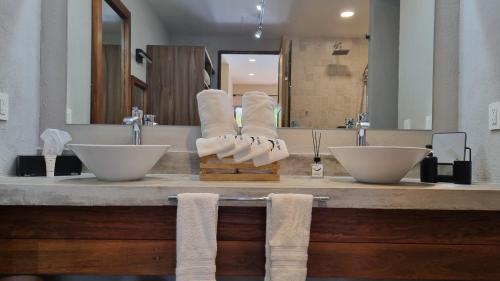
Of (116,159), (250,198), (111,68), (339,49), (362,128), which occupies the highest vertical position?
(339,49)

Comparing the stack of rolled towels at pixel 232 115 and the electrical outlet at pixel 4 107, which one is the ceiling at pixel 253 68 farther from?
the electrical outlet at pixel 4 107

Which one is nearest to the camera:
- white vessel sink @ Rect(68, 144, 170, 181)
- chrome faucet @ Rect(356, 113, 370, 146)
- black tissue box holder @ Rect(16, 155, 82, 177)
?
white vessel sink @ Rect(68, 144, 170, 181)

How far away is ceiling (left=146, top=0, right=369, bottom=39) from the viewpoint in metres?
1.65

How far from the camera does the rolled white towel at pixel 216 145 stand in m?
1.23

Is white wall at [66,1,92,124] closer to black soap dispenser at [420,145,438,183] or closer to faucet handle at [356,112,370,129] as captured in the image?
faucet handle at [356,112,370,129]

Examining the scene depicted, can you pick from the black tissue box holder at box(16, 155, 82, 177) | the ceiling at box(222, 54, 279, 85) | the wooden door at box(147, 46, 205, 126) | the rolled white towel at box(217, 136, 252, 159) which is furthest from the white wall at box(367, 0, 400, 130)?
the black tissue box holder at box(16, 155, 82, 177)

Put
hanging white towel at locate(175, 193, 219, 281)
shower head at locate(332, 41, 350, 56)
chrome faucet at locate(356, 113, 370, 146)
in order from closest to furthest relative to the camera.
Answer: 1. hanging white towel at locate(175, 193, 219, 281)
2. chrome faucet at locate(356, 113, 370, 146)
3. shower head at locate(332, 41, 350, 56)

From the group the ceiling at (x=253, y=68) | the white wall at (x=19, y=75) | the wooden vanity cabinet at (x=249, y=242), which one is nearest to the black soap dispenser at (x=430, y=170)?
the wooden vanity cabinet at (x=249, y=242)

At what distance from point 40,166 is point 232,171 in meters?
0.85

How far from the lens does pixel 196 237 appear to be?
97 centimetres

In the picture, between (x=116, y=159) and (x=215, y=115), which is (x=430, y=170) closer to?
(x=215, y=115)

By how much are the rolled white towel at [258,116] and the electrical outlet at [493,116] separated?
897 mm

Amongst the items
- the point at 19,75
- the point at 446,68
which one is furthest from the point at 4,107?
the point at 446,68

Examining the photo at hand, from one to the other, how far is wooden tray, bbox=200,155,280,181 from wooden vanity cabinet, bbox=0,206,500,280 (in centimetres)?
23
